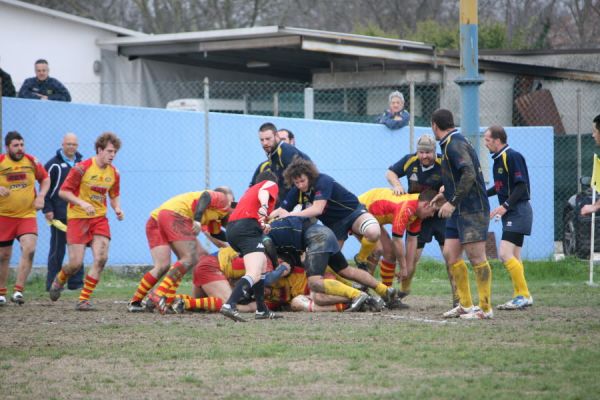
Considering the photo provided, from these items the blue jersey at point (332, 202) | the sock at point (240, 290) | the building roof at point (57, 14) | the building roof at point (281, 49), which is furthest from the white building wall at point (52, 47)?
the sock at point (240, 290)

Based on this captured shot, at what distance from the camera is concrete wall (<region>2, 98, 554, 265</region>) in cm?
1559

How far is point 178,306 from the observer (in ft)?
36.6

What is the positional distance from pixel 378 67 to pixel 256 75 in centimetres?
437

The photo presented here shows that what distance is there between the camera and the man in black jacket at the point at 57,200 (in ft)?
46.3

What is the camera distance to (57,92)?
634 inches

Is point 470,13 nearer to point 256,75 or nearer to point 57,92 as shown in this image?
point 57,92

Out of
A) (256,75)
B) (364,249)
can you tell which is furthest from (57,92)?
(256,75)

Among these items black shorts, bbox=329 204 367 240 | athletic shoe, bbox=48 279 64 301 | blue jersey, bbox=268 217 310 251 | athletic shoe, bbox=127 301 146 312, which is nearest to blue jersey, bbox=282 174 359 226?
black shorts, bbox=329 204 367 240

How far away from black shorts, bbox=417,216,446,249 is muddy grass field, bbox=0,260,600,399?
43.6 inches

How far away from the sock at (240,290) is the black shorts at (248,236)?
0.32 m

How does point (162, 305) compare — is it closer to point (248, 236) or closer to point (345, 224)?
point (248, 236)

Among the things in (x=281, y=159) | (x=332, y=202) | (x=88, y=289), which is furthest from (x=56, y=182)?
(x=332, y=202)

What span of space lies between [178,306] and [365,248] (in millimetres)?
2412

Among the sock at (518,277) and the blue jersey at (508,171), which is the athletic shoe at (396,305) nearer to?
the sock at (518,277)
